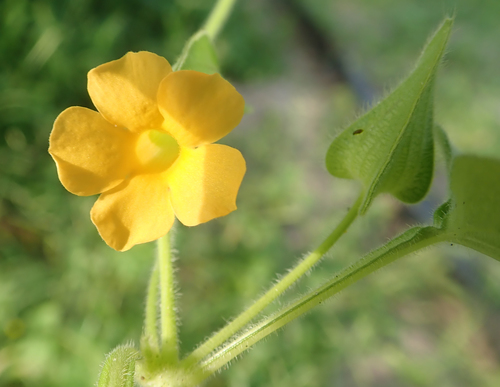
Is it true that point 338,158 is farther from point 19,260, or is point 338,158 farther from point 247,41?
point 247,41

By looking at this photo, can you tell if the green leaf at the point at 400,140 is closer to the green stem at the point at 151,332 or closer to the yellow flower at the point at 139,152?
the yellow flower at the point at 139,152

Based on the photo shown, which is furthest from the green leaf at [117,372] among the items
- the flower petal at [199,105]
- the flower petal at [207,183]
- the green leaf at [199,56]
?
the green leaf at [199,56]

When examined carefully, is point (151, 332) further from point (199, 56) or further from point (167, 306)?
point (199, 56)

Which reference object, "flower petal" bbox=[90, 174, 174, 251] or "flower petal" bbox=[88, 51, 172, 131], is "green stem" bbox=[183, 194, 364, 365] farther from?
"flower petal" bbox=[88, 51, 172, 131]

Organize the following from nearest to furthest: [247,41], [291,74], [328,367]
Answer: [328,367] < [247,41] < [291,74]

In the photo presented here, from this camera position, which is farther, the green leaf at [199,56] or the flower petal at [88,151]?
the green leaf at [199,56]

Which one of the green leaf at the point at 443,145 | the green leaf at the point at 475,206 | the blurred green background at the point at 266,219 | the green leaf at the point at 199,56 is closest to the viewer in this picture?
the green leaf at the point at 475,206

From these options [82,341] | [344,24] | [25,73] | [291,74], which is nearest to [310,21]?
[344,24]
